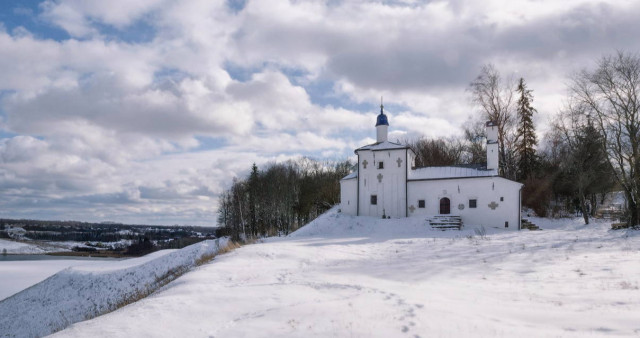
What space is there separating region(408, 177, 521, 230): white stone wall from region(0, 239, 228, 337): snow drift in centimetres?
1549

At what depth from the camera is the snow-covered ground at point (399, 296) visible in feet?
→ 22.0

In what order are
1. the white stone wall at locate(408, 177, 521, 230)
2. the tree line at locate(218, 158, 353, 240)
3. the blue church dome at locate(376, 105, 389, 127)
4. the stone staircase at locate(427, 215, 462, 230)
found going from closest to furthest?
1. the stone staircase at locate(427, 215, 462, 230)
2. the white stone wall at locate(408, 177, 521, 230)
3. the blue church dome at locate(376, 105, 389, 127)
4. the tree line at locate(218, 158, 353, 240)

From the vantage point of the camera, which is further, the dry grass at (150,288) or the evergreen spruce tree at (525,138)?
the evergreen spruce tree at (525,138)

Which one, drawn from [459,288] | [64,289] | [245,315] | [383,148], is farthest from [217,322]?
[383,148]

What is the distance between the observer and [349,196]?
114ft

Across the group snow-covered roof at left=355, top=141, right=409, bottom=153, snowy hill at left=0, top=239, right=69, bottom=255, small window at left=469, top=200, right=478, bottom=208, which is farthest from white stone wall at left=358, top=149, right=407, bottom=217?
snowy hill at left=0, top=239, right=69, bottom=255

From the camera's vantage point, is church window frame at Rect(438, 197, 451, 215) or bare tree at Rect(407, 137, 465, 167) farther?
bare tree at Rect(407, 137, 465, 167)

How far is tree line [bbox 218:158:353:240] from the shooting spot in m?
48.2

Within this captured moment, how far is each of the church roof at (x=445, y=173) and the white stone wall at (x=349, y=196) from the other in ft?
15.1

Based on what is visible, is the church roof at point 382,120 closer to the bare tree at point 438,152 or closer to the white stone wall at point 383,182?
the white stone wall at point 383,182

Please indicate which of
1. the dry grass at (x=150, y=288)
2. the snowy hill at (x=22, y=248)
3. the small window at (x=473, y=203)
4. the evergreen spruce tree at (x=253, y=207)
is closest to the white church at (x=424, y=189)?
the small window at (x=473, y=203)

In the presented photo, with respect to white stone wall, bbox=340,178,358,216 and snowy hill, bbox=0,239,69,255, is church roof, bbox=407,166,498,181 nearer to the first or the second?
white stone wall, bbox=340,178,358,216

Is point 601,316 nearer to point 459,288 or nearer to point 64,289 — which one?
point 459,288

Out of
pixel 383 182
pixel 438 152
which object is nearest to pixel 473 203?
pixel 383 182
